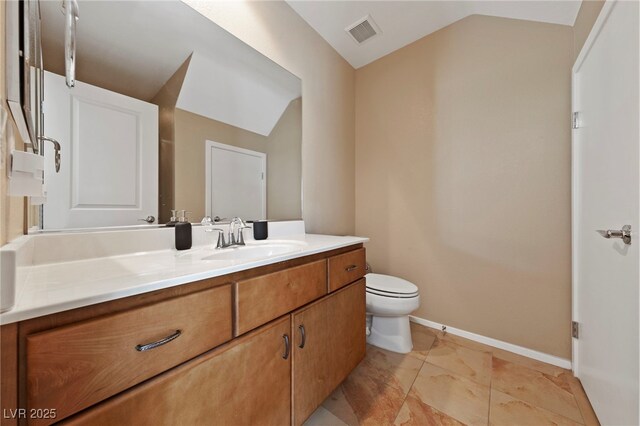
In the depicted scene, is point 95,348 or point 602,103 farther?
point 602,103

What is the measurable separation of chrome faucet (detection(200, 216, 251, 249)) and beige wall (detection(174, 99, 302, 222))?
48 millimetres

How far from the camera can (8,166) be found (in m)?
0.52

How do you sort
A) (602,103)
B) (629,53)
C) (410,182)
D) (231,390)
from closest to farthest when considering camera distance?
(231,390), (629,53), (602,103), (410,182)

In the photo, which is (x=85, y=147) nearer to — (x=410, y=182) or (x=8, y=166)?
(x=8, y=166)

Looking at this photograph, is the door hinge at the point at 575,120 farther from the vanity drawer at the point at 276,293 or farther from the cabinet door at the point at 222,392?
the cabinet door at the point at 222,392

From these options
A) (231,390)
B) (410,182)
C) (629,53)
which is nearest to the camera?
(231,390)

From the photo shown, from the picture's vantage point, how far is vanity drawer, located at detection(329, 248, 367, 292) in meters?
1.15

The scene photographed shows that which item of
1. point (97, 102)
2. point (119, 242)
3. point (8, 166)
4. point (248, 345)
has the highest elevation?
point (97, 102)

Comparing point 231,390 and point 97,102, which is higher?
point 97,102

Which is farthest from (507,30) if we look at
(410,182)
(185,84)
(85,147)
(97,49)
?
(85,147)

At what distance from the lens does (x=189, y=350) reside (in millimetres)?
628

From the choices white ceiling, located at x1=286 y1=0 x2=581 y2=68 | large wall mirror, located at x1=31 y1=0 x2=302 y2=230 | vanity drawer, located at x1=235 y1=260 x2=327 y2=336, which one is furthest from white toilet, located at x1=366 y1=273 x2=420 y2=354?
white ceiling, located at x1=286 y1=0 x2=581 y2=68

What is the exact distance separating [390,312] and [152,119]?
1688 mm

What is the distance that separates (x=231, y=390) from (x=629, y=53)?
1772 millimetres
